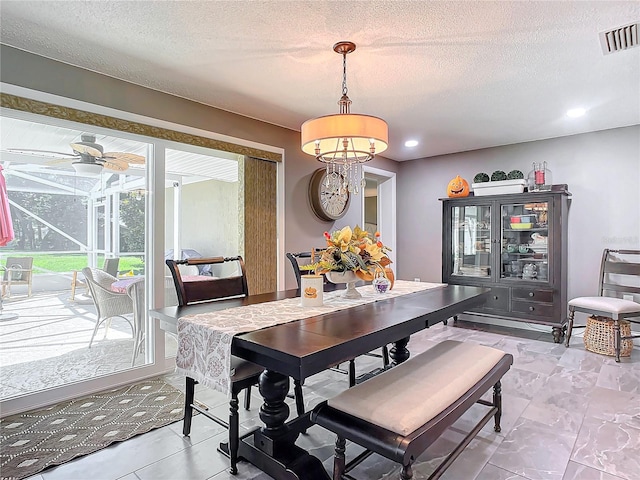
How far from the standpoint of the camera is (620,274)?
379 cm

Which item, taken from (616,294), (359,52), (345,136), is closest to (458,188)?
(616,294)

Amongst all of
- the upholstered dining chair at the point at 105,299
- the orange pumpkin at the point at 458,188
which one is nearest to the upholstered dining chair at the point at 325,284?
the upholstered dining chair at the point at 105,299

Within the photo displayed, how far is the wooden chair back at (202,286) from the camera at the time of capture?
213 cm

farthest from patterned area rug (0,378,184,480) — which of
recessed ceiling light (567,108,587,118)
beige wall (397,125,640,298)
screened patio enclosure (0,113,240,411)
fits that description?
beige wall (397,125,640,298)

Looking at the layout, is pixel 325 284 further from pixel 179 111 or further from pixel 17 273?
pixel 17 273

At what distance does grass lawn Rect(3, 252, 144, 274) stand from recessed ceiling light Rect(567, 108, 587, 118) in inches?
161

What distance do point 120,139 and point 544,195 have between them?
4141 millimetres

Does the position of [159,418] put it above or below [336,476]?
Answer: below

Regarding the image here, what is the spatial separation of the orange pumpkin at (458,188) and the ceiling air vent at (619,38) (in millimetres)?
2413

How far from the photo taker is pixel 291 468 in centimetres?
166

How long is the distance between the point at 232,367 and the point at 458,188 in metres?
3.80

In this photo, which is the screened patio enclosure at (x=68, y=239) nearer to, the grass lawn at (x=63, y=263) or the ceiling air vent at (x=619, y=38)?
the grass lawn at (x=63, y=263)

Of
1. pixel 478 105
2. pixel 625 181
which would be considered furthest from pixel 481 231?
pixel 478 105

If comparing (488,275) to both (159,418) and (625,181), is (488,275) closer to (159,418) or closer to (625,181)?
(625,181)
